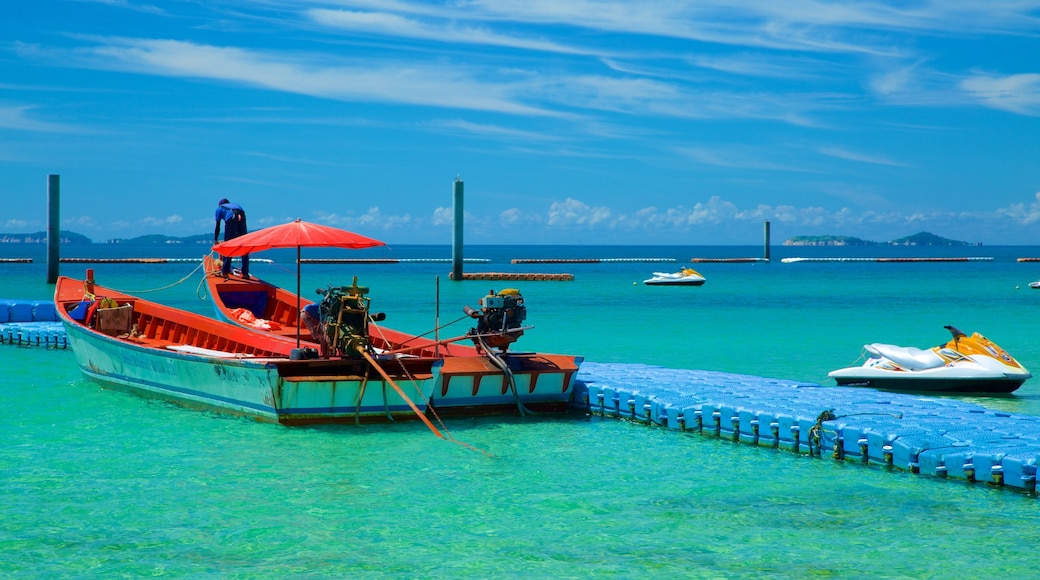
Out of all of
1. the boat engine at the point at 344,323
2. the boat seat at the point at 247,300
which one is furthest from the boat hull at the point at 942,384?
the boat seat at the point at 247,300

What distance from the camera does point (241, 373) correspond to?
50.0ft

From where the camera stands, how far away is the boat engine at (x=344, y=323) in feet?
48.9

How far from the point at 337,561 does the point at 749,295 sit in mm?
53141

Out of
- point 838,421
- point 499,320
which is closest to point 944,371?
point 838,421

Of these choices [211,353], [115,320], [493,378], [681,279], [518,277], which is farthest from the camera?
[518,277]

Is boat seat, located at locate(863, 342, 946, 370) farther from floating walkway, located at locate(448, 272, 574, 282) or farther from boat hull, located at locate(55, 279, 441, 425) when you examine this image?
floating walkway, located at locate(448, 272, 574, 282)

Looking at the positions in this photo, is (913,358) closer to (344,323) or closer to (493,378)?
(493,378)

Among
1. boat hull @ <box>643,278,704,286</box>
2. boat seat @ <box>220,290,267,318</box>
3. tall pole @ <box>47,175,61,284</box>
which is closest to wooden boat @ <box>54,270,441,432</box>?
boat seat @ <box>220,290,267,318</box>

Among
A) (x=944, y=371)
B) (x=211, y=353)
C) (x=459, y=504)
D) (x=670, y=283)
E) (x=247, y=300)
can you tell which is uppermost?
(x=247, y=300)

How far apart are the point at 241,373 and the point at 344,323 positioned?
1650mm

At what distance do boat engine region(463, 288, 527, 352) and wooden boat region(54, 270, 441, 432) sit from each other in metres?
1.19

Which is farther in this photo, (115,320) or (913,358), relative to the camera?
(115,320)

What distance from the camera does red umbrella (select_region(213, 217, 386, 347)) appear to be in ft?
50.8

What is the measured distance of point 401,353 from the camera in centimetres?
1677
